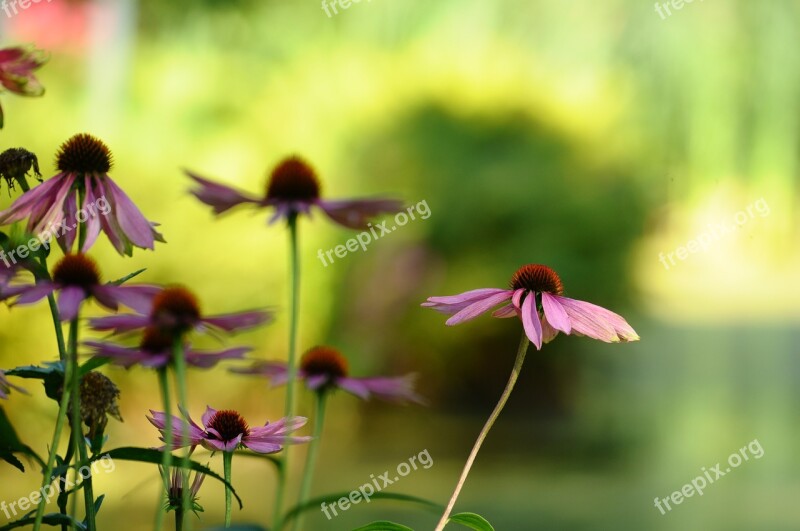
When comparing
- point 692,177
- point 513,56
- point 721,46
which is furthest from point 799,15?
point 513,56

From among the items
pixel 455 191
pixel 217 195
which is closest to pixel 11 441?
pixel 217 195

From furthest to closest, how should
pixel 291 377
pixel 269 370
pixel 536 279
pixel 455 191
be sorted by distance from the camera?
1. pixel 455 191
2. pixel 536 279
3. pixel 269 370
4. pixel 291 377

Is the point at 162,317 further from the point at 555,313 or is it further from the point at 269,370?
the point at 555,313

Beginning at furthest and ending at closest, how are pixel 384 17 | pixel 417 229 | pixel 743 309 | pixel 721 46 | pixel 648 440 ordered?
pixel 743 309, pixel 721 46, pixel 384 17, pixel 648 440, pixel 417 229

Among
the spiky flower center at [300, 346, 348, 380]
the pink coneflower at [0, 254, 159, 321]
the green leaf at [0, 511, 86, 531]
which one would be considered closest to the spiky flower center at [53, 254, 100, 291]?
the pink coneflower at [0, 254, 159, 321]

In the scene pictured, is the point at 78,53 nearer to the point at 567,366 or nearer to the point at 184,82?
the point at 184,82
